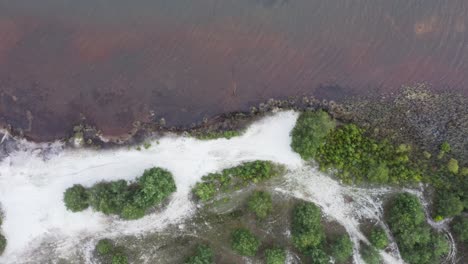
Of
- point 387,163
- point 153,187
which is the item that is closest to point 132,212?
point 153,187

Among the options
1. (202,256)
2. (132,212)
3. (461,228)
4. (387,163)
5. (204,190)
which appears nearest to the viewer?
(132,212)

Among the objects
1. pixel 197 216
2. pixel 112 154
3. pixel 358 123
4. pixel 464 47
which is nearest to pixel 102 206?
pixel 112 154

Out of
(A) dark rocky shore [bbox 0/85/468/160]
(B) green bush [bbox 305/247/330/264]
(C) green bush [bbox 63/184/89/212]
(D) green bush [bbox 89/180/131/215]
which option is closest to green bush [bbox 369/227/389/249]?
(B) green bush [bbox 305/247/330/264]

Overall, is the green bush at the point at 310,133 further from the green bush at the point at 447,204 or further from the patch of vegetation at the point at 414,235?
the green bush at the point at 447,204

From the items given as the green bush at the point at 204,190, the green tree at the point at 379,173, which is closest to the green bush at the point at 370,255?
the green tree at the point at 379,173

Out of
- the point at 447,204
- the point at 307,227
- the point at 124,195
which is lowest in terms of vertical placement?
the point at 124,195

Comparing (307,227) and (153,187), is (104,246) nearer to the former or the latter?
(153,187)

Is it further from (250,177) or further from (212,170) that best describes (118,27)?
(250,177)
